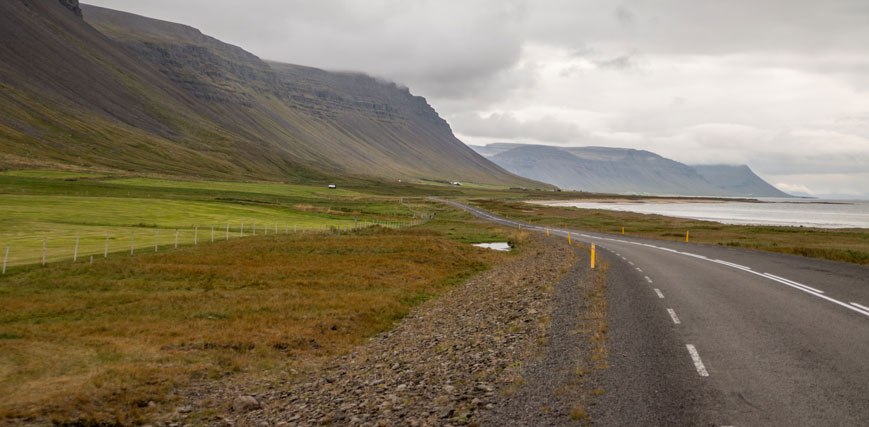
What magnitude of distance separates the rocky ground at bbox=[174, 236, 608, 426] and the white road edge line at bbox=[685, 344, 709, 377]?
221cm

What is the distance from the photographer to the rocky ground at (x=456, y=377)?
33.0 feet

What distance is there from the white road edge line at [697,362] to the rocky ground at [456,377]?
2212mm

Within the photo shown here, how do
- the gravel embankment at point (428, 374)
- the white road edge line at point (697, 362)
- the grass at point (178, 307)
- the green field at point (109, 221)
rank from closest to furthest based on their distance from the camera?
the white road edge line at point (697, 362) → the gravel embankment at point (428, 374) → the grass at point (178, 307) → the green field at point (109, 221)

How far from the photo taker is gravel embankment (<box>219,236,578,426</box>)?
10.9 meters

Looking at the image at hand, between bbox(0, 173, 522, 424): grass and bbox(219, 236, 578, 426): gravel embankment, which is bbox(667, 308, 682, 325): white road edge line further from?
bbox(0, 173, 522, 424): grass

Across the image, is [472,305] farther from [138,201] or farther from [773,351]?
[138,201]

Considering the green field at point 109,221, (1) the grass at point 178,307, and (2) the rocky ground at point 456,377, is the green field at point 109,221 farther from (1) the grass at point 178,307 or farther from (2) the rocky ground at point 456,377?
(2) the rocky ground at point 456,377

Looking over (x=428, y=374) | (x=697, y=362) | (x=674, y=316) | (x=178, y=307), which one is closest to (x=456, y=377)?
(x=428, y=374)

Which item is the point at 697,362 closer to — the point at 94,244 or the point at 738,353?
the point at 738,353

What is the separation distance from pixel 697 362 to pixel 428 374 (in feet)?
21.3

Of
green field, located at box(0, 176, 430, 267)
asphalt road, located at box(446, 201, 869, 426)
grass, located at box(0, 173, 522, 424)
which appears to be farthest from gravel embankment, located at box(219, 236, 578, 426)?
green field, located at box(0, 176, 430, 267)

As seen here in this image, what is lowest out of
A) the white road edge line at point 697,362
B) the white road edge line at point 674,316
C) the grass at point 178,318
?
the grass at point 178,318

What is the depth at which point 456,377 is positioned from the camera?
498 inches

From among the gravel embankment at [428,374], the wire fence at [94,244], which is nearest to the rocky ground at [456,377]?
the gravel embankment at [428,374]
